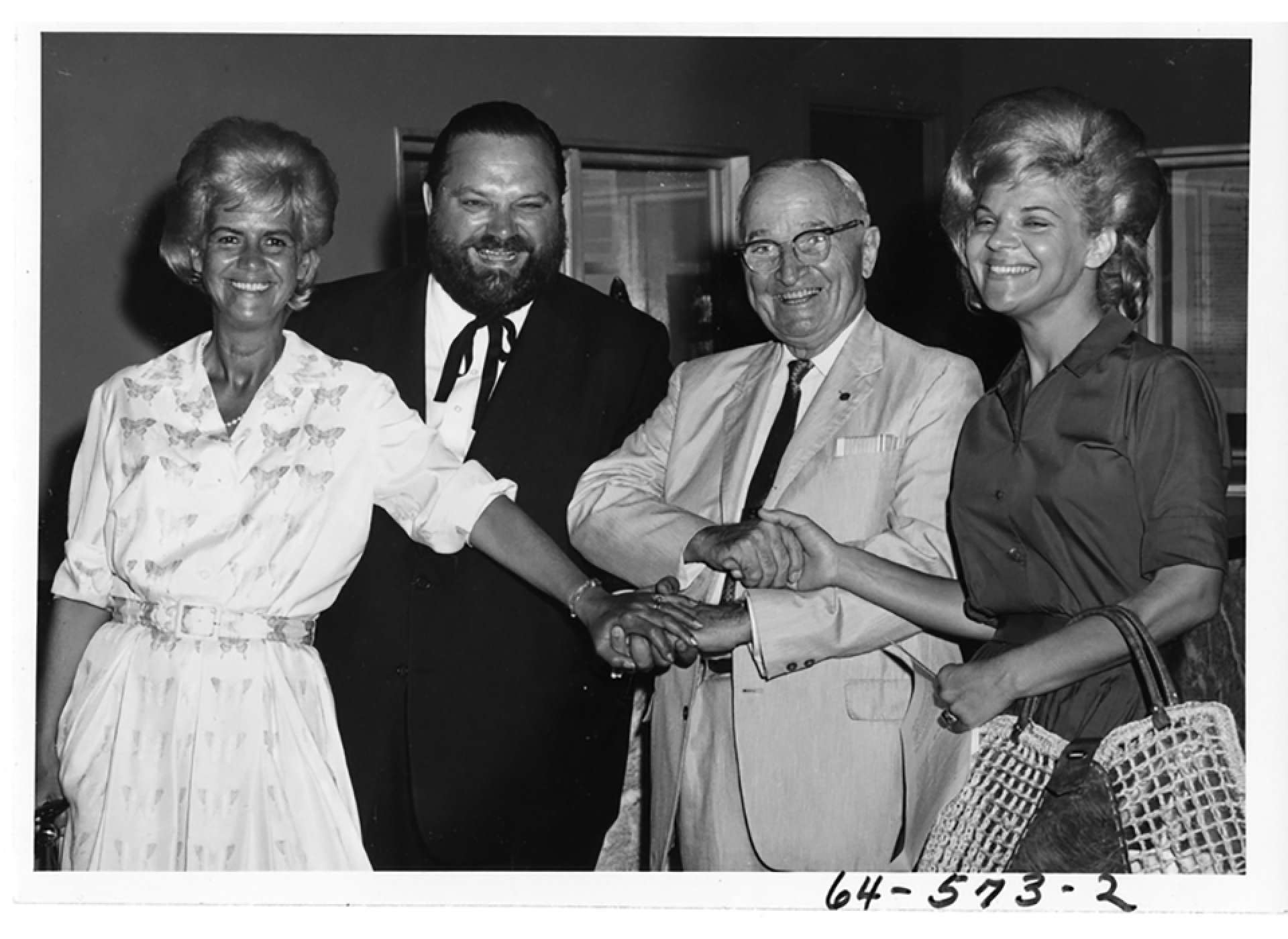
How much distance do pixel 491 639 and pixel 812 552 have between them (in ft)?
2.44

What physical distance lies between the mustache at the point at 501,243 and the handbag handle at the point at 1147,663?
4.61 feet

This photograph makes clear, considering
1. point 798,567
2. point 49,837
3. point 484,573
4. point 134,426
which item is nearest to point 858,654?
point 798,567

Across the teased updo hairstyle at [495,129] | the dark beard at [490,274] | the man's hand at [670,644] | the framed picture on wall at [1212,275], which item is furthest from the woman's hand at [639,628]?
A: the framed picture on wall at [1212,275]

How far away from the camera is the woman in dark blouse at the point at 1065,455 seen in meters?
2.85

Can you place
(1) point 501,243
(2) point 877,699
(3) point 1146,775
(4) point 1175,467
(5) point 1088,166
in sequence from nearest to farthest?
(3) point 1146,775 < (4) point 1175,467 < (5) point 1088,166 < (2) point 877,699 < (1) point 501,243

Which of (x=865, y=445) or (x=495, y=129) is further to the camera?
(x=495, y=129)

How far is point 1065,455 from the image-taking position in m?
2.88

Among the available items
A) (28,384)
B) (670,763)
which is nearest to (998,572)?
(670,763)

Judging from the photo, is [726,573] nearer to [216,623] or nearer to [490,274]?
[490,274]

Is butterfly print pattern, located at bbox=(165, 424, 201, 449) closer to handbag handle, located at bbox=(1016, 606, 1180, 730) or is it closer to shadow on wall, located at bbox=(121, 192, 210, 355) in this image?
shadow on wall, located at bbox=(121, 192, 210, 355)

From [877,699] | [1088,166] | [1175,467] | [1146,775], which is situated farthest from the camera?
[877,699]

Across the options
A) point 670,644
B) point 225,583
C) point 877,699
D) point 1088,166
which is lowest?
point 877,699

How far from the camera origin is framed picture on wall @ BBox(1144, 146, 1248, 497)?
325 cm

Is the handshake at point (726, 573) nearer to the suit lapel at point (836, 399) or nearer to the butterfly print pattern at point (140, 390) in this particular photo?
the suit lapel at point (836, 399)
